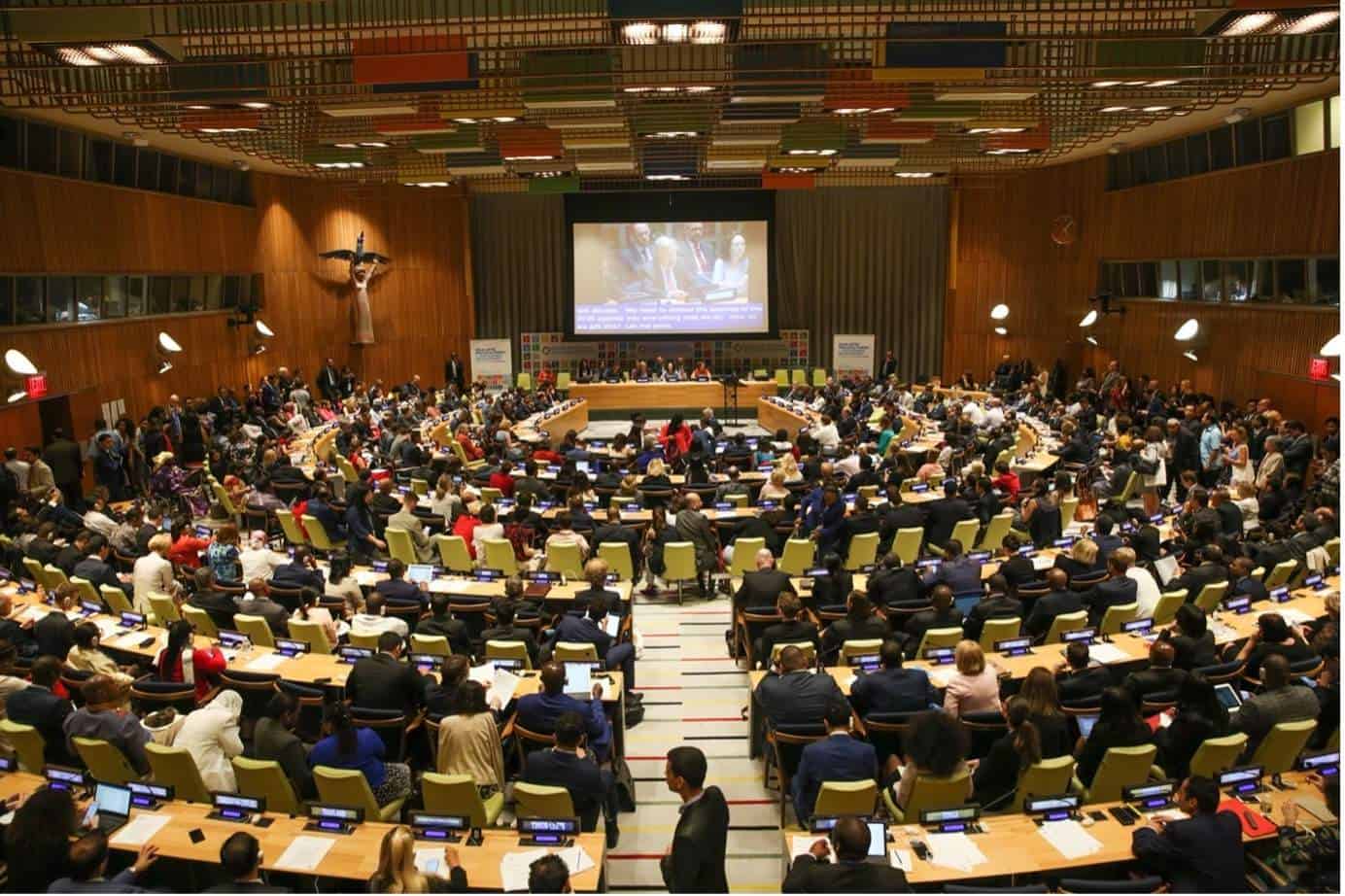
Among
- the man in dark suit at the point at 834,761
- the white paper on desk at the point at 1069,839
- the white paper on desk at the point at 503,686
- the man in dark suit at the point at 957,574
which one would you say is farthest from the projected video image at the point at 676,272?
the white paper on desk at the point at 1069,839

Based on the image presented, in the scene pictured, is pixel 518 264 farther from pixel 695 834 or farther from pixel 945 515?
pixel 695 834

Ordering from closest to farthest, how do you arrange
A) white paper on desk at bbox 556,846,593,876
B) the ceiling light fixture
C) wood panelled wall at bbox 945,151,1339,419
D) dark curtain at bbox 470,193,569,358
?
white paper on desk at bbox 556,846,593,876
wood panelled wall at bbox 945,151,1339,419
the ceiling light fixture
dark curtain at bbox 470,193,569,358

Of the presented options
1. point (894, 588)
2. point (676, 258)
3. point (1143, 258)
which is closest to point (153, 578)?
point (894, 588)

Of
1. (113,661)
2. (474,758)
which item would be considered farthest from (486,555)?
(474,758)

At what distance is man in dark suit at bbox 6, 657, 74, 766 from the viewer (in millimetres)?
6672

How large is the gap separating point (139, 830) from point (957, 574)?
6.71 meters

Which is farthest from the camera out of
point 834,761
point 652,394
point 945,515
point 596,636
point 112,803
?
point 652,394

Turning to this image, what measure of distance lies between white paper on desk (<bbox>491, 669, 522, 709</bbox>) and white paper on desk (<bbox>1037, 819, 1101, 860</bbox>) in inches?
140

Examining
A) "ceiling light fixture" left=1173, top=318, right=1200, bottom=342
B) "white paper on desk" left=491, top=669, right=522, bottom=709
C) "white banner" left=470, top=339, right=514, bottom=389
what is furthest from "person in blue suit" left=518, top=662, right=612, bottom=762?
"white banner" left=470, top=339, right=514, bottom=389

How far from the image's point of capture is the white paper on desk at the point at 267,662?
302 inches

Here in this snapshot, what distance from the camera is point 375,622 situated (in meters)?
8.18

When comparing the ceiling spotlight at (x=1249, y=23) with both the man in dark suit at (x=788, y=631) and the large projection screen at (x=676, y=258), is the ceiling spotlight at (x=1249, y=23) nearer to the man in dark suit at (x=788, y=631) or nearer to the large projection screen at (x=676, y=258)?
the man in dark suit at (x=788, y=631)

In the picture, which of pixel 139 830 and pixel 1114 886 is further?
pixel 139 830

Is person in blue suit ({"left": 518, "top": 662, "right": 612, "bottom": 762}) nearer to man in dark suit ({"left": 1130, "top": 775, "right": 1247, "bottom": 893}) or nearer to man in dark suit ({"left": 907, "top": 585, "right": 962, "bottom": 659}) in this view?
man in dark suit ({"left": 907, "top": 585, "right": 962, "bottom": 659})
